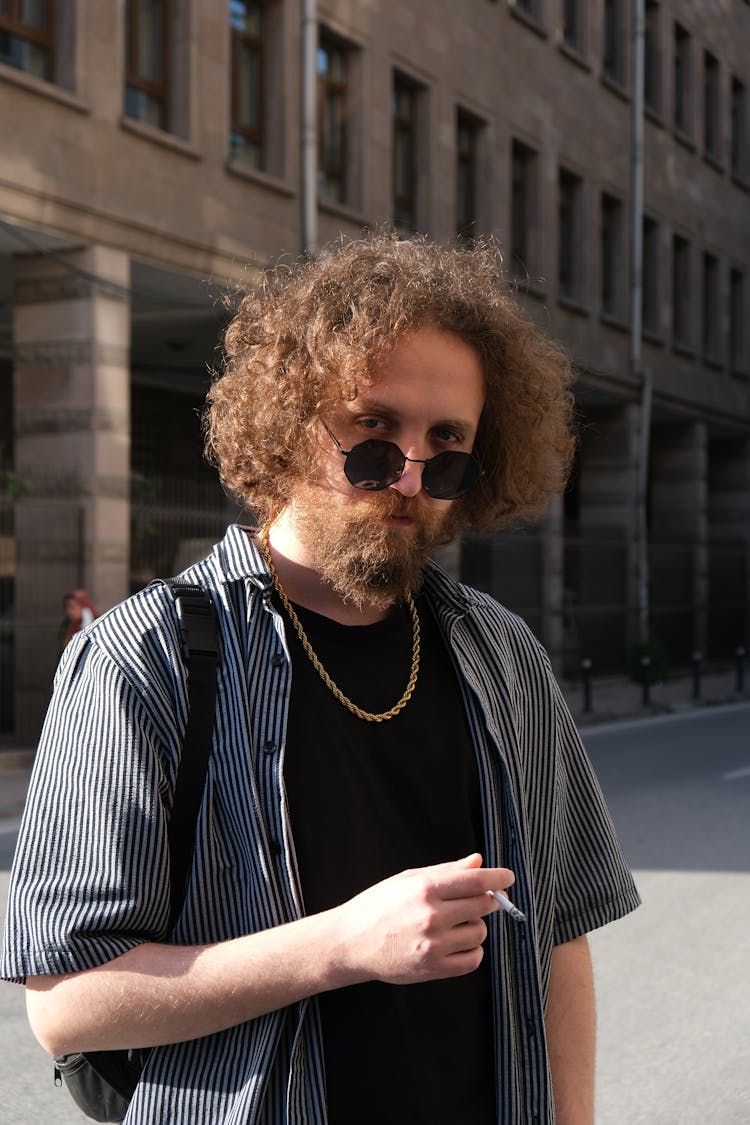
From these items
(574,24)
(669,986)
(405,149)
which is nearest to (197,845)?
Result: (669,986)

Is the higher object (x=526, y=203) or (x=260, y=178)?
(x=526, y=203)

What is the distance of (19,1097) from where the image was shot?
4523mm

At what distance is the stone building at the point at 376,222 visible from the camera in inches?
571

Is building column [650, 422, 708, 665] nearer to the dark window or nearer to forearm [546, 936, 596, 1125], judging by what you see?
the dark window

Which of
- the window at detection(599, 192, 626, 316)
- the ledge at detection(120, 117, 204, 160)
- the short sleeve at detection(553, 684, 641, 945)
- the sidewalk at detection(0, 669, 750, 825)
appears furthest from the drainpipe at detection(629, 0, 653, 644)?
the short sleeve at detection(553, 684, 641, 945)

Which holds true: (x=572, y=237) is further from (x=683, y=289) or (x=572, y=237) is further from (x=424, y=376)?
(x=424, y=376)

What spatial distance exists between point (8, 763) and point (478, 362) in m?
11.4

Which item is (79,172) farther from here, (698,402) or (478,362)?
(698,402)

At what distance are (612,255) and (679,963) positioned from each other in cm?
2200

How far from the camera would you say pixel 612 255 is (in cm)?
2677

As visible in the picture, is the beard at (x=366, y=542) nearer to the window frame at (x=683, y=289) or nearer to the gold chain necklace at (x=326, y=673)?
the gold chain necklace at (x=326, y=673)

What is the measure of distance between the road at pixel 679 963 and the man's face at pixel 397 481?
3.12 meters

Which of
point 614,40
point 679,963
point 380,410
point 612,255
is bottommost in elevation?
point 679,963

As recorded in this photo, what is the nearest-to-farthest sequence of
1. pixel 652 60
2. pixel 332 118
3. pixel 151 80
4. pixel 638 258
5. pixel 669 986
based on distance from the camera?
pixel 669 986, pixel 151 80, pixel 332 118, pixel 638 258, pixel 652 60
